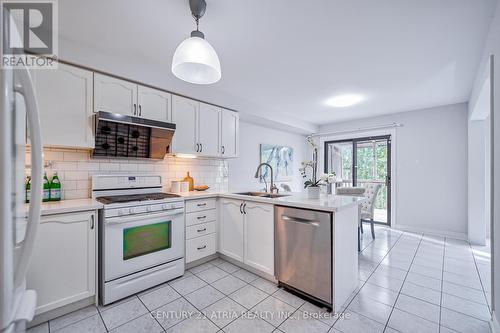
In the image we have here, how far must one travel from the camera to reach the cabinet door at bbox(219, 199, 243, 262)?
2.58m

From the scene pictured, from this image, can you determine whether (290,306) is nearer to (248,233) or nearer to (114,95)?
(248,233)

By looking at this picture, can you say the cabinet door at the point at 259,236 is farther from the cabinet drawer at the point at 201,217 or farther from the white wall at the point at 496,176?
the white wall at the point at 496,176

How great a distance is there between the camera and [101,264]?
6.32 ft

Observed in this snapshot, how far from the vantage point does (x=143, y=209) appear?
210cm

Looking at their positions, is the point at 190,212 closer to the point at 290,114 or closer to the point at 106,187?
the point at 106,187

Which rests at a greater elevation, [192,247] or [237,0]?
[237,0]

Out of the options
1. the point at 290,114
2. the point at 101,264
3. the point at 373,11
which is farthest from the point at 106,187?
the point at 290,114

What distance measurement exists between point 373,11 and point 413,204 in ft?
13.0

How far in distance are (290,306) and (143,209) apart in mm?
1598

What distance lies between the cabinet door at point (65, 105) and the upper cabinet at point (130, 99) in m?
0.09

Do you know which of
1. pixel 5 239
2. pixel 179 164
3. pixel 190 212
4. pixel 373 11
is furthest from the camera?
pixel 179 164

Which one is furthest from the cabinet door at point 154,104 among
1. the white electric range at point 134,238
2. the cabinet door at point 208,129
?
the white electric range at point 134,238

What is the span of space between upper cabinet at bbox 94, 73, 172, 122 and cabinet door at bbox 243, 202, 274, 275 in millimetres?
1544

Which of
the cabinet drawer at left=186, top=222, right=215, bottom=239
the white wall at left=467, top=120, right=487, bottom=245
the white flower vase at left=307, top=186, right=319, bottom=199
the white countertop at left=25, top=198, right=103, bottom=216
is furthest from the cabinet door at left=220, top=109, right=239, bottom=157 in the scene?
the white wall at left=467, top=120, right=487, bottom=245
